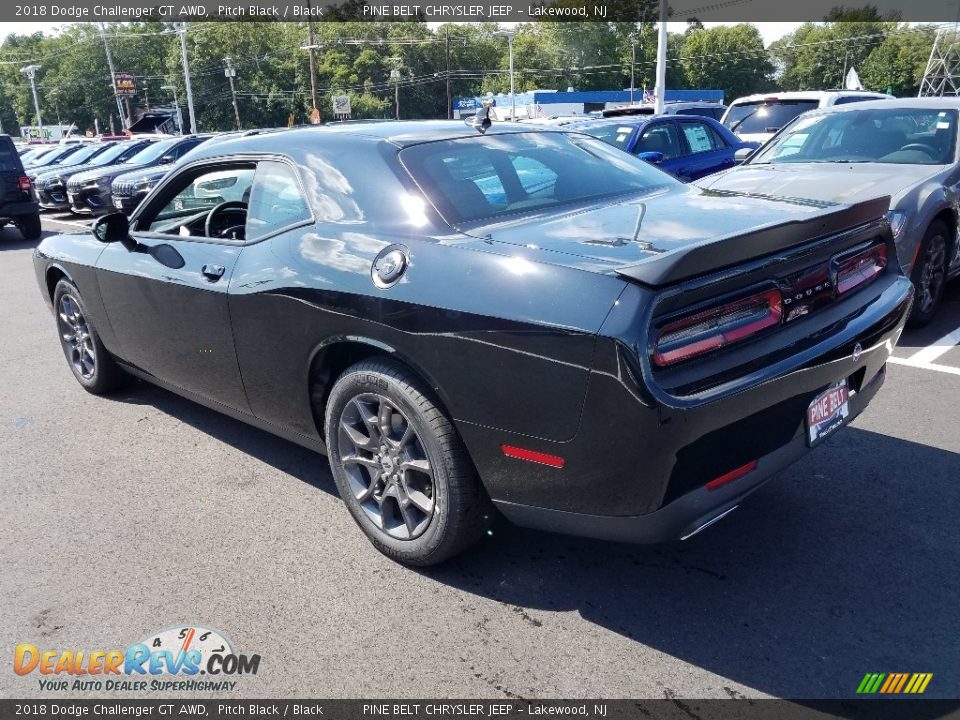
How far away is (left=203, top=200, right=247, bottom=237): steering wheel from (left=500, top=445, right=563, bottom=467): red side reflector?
213 cm

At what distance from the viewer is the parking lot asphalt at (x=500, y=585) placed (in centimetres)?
251

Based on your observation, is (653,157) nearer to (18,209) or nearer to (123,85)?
(18,209)

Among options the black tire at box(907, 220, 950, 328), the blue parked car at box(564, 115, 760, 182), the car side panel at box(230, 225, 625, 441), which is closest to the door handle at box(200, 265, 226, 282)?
the car side panel at box(230, 225, 625, 441)

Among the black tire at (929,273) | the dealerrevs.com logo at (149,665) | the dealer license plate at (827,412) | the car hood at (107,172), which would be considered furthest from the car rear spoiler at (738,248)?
the car hood at (107,172)

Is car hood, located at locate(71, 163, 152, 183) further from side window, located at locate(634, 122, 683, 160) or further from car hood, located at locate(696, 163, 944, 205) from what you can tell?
car hood, located at locate(696, 163, 944, 205)

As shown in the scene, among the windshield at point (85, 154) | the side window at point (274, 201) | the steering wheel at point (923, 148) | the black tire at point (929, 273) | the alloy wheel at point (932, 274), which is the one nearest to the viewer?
the side window at point (274, 201)

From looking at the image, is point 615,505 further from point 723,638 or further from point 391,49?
point 391,49

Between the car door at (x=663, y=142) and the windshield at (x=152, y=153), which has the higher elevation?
the car door at (x=663, y=142)

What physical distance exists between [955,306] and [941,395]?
2516mm

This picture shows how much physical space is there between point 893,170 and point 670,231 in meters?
4.33

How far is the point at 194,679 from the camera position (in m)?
2.60

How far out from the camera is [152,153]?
1758cm

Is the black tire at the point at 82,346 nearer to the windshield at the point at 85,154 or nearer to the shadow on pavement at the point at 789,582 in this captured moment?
the shadow on pavement at the point at 789,582

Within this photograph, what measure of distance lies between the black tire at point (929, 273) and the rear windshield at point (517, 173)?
2.85 metres
